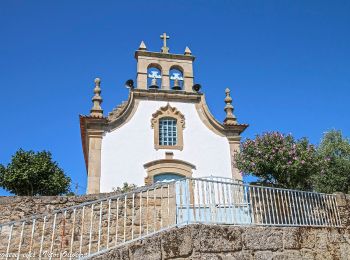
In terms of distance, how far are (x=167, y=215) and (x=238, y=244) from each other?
4.86 ft

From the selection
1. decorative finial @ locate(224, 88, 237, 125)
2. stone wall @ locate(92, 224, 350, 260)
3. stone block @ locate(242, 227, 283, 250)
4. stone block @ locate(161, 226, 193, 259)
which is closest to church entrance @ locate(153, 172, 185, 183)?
decorative finial @ locate(224, 88, 237, 125)

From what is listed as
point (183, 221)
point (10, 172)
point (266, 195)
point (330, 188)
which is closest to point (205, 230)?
point (183, 221)

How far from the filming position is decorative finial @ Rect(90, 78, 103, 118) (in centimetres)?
1734

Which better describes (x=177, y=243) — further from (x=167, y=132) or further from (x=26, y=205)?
(x=167, y=132)

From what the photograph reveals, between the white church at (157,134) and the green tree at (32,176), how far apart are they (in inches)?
58.3

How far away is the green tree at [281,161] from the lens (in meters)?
11.2

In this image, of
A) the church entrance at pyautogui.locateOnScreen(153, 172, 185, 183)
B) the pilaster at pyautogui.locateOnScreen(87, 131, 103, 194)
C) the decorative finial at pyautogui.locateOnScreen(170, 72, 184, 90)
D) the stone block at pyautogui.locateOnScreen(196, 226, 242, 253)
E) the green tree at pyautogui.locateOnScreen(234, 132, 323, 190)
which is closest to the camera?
the stone block at pyautogui.locateOnScreen(196, 226, 242, 253)

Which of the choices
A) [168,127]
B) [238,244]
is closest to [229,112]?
[168,127]

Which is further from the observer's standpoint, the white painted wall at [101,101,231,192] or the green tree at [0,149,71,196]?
the white painted wall at [101,101,231,192]

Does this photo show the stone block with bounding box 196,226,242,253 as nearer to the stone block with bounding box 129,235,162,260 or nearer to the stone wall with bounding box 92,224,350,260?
the stone wall with bounding box 92,224,350,260

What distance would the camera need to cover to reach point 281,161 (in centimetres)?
1123

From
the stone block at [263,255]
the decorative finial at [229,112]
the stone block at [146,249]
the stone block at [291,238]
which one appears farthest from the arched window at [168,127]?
the stone block at [146,249]

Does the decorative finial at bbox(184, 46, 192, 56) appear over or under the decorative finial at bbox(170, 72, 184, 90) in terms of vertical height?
over

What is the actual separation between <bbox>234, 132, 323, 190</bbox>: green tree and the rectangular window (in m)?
6.43
